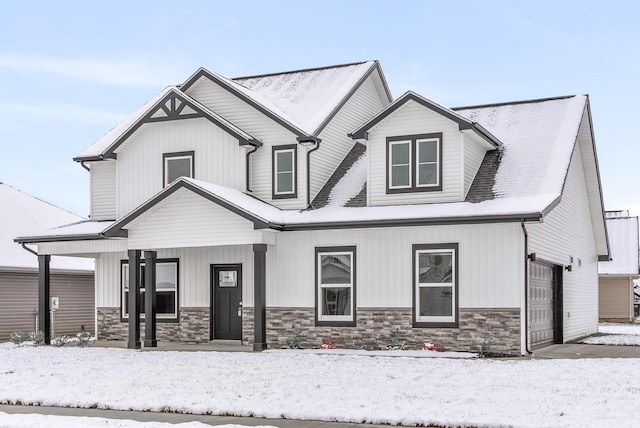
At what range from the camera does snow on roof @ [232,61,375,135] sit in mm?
24078

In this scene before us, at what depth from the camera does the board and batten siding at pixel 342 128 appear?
23.9 meters

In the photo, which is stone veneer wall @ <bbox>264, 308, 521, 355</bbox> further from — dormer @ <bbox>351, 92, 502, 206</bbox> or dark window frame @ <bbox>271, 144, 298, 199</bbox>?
dark window frame @ <bbox>271, 144, 298, 199</bbox>

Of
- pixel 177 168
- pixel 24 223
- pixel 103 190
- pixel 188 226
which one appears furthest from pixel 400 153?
pixel 24 223

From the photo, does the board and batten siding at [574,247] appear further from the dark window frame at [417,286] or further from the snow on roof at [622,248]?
the snow on roof at [622,248]

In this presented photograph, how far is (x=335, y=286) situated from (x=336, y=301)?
407 millimetres

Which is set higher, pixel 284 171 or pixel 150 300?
pixel 284 171

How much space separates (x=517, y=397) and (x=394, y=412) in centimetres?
218

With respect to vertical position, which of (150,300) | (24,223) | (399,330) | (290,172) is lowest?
(399,330)

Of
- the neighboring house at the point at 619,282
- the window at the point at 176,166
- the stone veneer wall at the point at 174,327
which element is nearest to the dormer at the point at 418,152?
the window at the point at 176,166

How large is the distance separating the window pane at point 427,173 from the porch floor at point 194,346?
6.22 meters

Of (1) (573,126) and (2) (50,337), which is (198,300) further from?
(1) (573,126)

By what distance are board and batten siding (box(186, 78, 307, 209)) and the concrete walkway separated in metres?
11.4

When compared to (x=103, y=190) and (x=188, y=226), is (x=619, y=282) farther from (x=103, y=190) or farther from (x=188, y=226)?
(x=188, y=226)

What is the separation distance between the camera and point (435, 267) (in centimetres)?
2058
